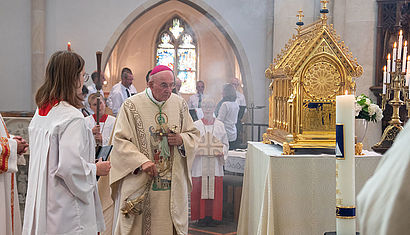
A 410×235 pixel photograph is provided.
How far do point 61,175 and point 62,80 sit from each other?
21.9 inches

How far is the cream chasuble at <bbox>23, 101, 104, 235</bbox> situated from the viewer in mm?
2930

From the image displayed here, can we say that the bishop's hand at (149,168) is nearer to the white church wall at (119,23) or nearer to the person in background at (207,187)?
the person in background at (207,187)

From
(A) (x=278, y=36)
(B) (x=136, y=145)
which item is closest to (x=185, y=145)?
(B) (x=136, y=145)

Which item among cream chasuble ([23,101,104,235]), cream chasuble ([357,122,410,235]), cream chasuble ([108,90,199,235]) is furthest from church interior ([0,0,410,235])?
cream chasuble ([357,122,410,235])

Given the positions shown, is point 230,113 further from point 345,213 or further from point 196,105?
point 345,213

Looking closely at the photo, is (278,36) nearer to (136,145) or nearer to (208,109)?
(208,109)

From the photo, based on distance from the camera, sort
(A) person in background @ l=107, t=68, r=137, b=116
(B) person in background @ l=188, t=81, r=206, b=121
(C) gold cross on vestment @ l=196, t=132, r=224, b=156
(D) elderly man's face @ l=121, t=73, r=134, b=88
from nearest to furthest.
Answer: (C) gold cross on vestment @ l=196, t=132, r=224, b=156 < (D) elderly man's face @ l=121, t=73, r=134, b=88 < (A) person in background @ l=107, t=68, r=137, b=116 < (B) person in background @ l=188, t=81, r=206, b=121

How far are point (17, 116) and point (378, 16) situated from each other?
19.9ft

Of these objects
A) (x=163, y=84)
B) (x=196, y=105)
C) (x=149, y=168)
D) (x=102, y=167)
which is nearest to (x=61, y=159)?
(x=102, y=167)

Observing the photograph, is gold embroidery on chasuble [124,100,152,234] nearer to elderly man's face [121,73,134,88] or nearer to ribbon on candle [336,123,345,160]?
ribbon on candle [336,123,345,160]

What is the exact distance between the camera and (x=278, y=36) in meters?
10.8

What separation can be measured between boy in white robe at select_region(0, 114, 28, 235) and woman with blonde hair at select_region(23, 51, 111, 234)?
1.16 ft

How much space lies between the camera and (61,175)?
2934 mm

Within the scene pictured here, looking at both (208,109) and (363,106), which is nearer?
(363,106)
